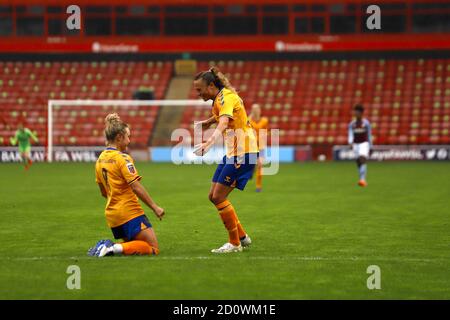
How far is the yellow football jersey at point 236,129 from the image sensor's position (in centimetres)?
1090

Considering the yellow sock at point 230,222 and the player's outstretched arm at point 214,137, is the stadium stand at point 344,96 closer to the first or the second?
the yellow sock at point 230,222

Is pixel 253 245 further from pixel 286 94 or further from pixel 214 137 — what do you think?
pixel 286 94

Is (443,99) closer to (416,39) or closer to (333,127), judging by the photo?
(416,39)

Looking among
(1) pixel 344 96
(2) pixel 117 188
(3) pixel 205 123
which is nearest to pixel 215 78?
(3) pixel 205 123

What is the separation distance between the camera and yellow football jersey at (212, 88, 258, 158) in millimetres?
10898

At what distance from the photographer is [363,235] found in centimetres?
1271

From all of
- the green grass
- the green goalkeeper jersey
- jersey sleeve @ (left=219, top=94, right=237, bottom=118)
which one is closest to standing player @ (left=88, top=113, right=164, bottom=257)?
the green grass

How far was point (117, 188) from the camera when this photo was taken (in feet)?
33.7

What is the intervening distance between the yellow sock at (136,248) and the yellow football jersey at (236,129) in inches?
65.8

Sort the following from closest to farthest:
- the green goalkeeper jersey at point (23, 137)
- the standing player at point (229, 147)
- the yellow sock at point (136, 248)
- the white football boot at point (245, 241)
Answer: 1. the yellow sock at point (136, 248)
2. the standing player at point (229, 147)
3. the white football boot at point (245, 241)
4. the green goalkeeper jersey at point (23, 137)

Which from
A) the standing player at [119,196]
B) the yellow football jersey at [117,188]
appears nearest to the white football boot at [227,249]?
the standing player at [119,196]

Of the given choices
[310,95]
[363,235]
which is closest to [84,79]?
[310,95]

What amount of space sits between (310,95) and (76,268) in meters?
36.2

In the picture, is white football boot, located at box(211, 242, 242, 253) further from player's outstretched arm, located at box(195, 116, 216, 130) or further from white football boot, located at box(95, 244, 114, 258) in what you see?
player's outstretched arm, located at box(195, 116, 216, 130)
